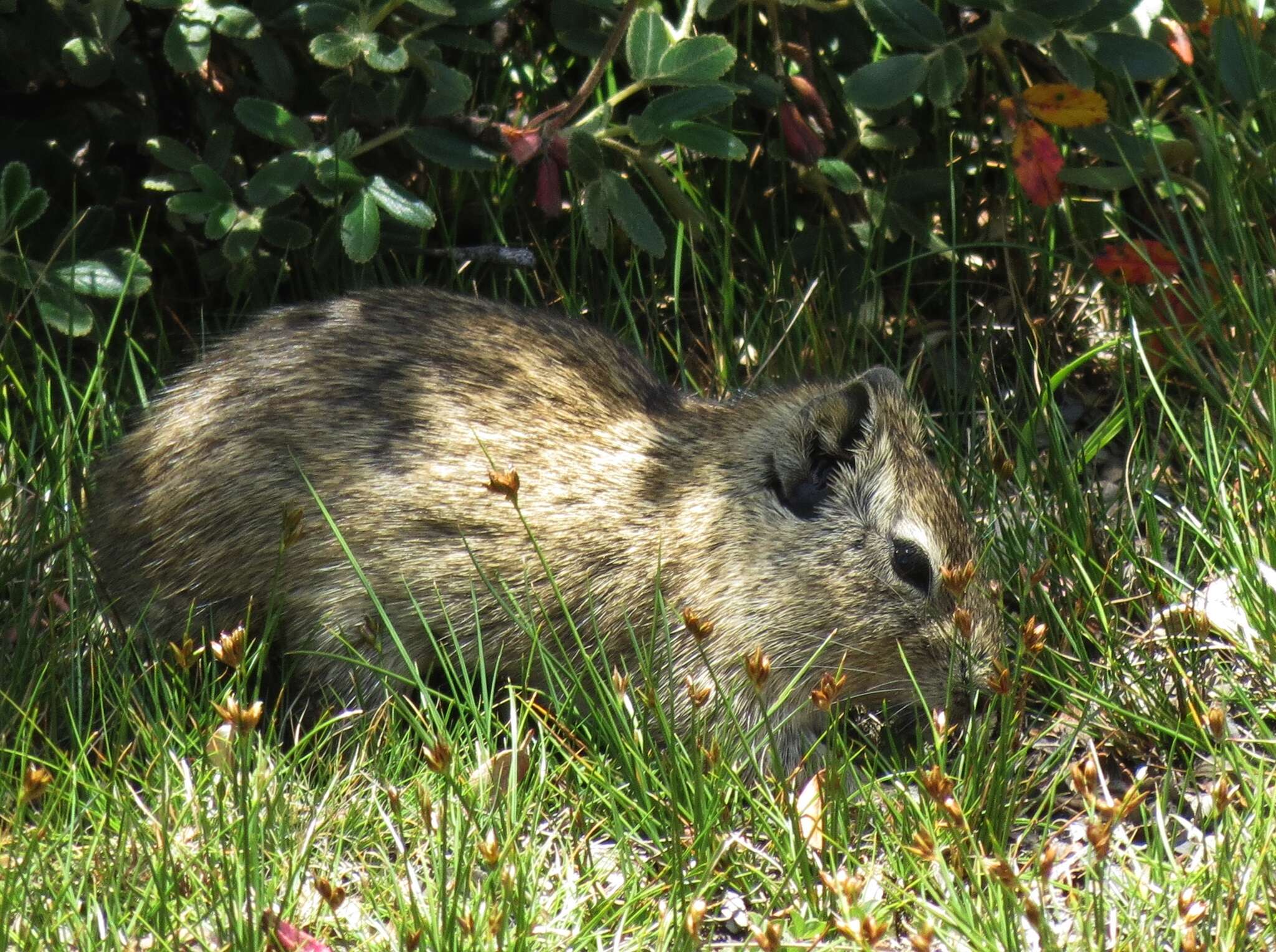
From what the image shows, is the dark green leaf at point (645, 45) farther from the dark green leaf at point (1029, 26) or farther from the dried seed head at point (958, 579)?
the dried seed head at point (958, 579)

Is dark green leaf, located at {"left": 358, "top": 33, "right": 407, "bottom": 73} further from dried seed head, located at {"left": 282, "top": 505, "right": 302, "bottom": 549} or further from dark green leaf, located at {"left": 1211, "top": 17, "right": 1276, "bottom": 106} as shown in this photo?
dark green leaf, located at {"left": 1211, "top": 17, "right": 1276, "bottom": 106}

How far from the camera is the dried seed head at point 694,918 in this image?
2709 mm

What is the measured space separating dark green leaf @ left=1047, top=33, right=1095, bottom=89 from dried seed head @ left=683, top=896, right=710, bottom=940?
115 inches

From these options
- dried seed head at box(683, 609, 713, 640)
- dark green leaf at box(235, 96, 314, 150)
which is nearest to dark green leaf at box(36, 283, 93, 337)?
dark green leaf at box(235, 96, 314, 150)

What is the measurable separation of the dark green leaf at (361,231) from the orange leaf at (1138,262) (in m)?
2.24

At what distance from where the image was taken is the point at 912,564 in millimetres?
3885

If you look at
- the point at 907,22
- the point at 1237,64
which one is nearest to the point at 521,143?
the point at 907,22

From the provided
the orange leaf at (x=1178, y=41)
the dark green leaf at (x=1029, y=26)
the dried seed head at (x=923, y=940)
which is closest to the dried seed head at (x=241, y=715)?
the dried seed head at (x=923, y=940)

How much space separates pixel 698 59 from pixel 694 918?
104 inches

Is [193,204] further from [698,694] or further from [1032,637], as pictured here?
[1032,637]

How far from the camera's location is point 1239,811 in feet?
11.1

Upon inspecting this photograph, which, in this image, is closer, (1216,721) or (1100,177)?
(1216,721)

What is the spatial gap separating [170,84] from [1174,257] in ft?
11.3

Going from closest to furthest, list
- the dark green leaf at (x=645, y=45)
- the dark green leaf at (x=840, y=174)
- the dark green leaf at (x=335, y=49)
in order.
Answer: the dark green leaf at (x=335, y=49) < the dark green leaf at (x=645, y=45) < the dark green leaf at (x=840, y=174)
